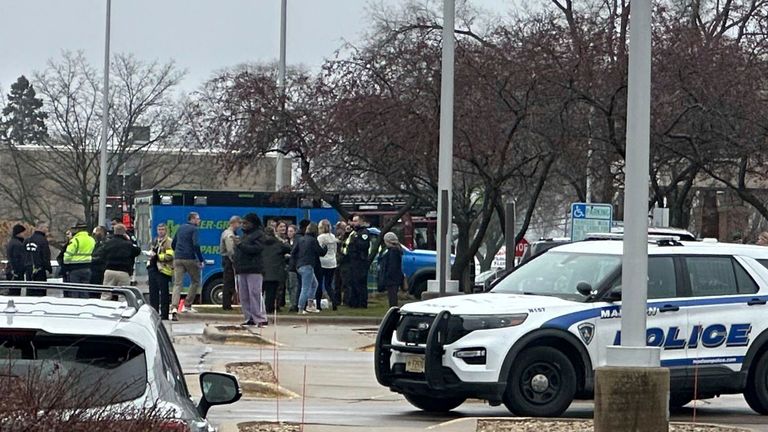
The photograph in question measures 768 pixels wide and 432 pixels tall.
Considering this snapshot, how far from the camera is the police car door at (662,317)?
46.5ft

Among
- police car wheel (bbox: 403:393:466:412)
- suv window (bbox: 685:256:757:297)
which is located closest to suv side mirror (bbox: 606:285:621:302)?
suv window (bbox: 685:256:757:297)

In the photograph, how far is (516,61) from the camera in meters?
29.6

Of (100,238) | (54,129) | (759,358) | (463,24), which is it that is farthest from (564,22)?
(54,129)

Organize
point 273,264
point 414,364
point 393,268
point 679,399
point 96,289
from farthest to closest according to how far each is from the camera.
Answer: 1. point 393,268
2. point 273,264
3. point 679,399
4. point 414,364
5. point 96,289

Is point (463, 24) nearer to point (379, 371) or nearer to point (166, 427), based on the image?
point (379, 371)

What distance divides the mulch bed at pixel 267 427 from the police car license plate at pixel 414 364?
182cm

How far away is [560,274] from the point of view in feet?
49.1

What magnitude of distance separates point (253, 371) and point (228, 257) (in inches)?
482

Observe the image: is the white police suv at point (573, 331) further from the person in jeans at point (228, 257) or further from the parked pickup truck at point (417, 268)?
the parked pickup truck at point (417, 268)

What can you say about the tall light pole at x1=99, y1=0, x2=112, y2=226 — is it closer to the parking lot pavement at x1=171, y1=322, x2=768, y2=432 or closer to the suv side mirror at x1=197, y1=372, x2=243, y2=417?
the parking lot pavement at x1=171, y1=322, x2=768, y2=432

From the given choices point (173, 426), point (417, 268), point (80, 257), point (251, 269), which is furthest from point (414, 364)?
point (417, 268)

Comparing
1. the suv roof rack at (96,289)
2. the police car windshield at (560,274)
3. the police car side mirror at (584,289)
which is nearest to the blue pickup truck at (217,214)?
the police car windshield at (560,274)

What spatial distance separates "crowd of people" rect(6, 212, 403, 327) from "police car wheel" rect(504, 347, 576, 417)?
10.5 m

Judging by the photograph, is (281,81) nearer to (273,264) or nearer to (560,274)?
(273,264)
